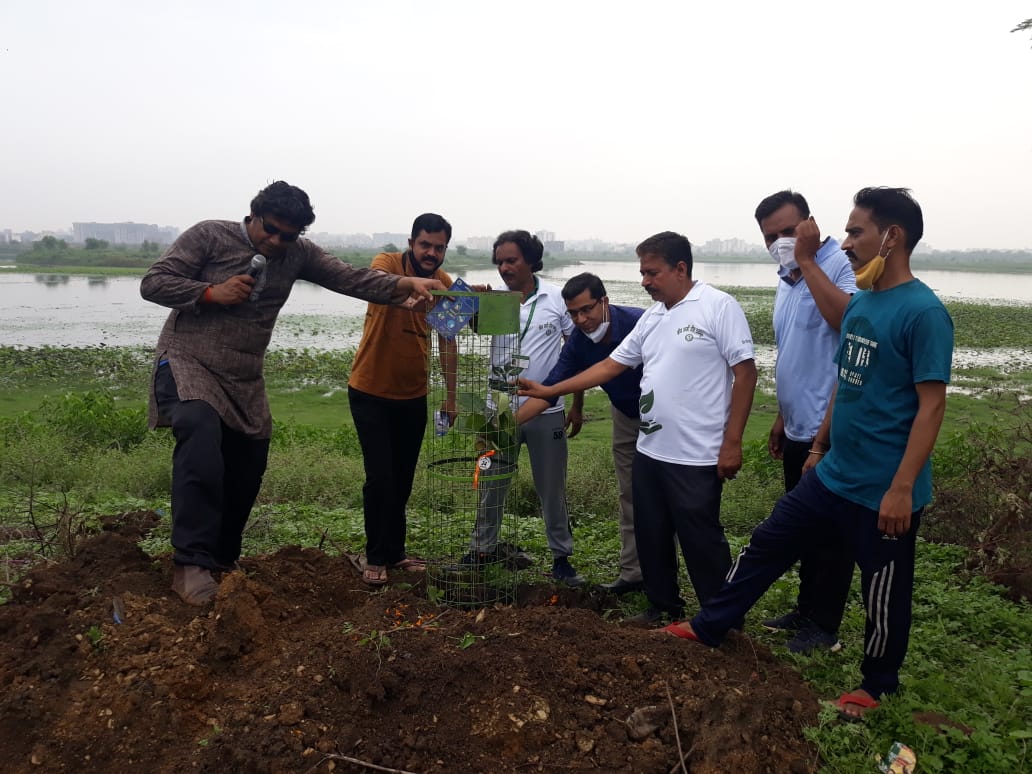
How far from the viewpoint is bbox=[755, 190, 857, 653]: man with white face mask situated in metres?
3.59

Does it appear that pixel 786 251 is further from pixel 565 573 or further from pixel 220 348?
pixel 220 348

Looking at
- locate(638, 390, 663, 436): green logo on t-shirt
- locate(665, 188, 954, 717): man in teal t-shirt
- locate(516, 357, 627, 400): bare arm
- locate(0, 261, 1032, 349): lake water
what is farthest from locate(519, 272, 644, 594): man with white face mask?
locate(0, 261, 1032, 349): lake water

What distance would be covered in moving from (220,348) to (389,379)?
0.90 metres

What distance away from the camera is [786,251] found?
12.2 feet

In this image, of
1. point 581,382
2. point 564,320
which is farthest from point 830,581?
Result: point 564,320

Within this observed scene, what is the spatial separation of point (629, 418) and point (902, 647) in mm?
1804

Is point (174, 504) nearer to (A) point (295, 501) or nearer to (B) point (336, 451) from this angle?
(A) point (295, 501)

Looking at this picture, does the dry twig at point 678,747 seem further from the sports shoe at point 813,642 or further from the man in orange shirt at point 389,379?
the man in orange shirt at point 389,379

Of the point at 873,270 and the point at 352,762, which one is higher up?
the point at 873,270

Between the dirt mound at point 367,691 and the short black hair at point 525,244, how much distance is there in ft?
6.67

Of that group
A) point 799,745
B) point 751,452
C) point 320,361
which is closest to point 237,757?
point 799,745

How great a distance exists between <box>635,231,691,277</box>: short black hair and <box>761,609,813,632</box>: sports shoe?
1.81 m

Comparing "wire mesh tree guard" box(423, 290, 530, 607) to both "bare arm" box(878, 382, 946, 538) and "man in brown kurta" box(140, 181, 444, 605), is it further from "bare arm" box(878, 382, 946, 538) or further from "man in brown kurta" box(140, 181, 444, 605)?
"bare arm" box(878, 382, 946, 538)

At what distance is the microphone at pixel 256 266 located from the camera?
377 centimetres
